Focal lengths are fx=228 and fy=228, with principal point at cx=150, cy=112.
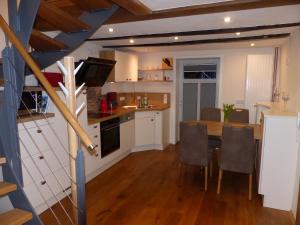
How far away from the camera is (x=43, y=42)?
1951mm

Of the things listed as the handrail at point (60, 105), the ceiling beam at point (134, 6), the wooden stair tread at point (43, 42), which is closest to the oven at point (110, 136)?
the wooden stair tread at point (43, 42)

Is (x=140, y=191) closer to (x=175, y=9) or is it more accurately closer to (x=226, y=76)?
(x=175, y=9)

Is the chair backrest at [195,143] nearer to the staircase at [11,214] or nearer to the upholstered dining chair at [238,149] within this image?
the upholstered dining chair at [238,149]

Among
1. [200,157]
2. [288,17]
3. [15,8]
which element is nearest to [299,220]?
[200,157]

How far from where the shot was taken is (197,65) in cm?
529

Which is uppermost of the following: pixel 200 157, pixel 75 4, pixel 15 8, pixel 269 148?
pixel 75 4

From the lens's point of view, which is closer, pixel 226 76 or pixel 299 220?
pixel 299 220

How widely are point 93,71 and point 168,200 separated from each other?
2.20 meters

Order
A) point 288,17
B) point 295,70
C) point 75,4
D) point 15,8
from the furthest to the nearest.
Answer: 1. point 295,70
2. point 288,17
3. point 75,4
4. point 15,8

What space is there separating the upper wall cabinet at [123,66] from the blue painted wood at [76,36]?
222 cm

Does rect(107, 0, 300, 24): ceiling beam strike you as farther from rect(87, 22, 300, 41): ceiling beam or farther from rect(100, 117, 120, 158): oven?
rect(100, 117, 120, 158): oven

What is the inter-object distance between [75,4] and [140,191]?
7.85ft

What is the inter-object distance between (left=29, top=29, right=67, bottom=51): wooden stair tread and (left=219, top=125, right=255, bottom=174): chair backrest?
214 cm

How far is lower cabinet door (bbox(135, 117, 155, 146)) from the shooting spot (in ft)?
15.7
